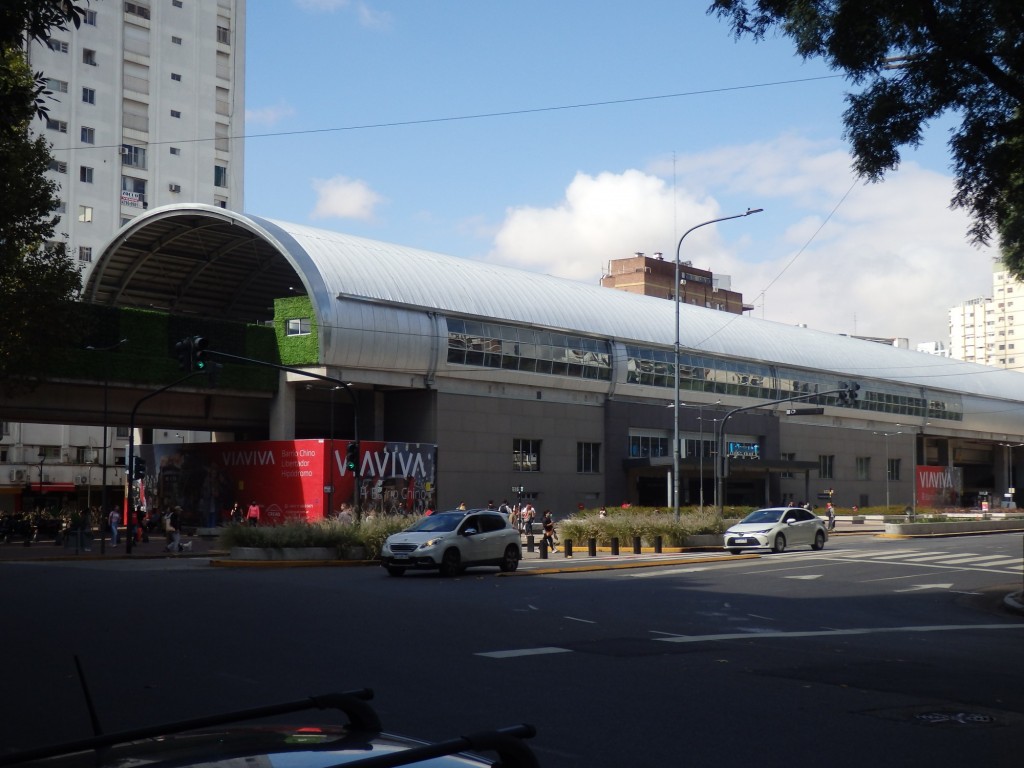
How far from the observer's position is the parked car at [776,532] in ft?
130

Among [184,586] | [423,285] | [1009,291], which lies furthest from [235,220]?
[1009,291]

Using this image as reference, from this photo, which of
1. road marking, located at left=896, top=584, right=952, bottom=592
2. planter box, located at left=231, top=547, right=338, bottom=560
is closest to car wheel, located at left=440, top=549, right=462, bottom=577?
planter box, located at left=231, top=547, right=338, bottom=560

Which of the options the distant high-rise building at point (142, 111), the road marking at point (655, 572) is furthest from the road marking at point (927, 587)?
the distant high-rise building at point (142, 111)

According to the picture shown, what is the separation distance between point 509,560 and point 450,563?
7.24 feet

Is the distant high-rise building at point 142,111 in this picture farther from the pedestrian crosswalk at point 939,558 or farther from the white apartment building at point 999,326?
the white apartment building at point 999,326

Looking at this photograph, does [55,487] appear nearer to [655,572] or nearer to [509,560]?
[509,560]

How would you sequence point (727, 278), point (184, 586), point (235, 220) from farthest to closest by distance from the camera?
point (727, 278) → point (235, 220) → point (184, 586)

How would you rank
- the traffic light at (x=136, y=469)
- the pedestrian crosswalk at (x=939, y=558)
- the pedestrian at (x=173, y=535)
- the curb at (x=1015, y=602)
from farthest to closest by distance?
1. the traffic light at (x=136, y=469)
2. the pedestrian at (x=173, y=535)
3. the pedestrian crosswalk at (x=939, y=558)
4. the curb at (x=1015, y=602)

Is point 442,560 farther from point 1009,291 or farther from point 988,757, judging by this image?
point 1009,291

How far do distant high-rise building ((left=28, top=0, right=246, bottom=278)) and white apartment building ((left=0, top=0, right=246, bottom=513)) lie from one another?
0.07 metres

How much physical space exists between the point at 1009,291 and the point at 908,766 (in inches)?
7688

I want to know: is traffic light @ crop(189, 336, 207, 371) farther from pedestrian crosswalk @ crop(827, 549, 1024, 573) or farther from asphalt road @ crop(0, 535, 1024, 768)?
pedestrian crosswalk @ crop(827, 549, 1024, 573)

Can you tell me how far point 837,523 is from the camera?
67.2m

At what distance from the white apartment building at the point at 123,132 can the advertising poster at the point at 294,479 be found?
15.9m
